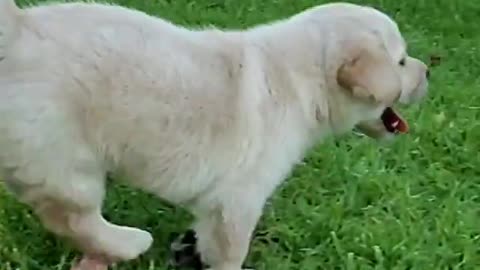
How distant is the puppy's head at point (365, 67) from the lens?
15.3ft

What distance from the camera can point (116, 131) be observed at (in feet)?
13.8

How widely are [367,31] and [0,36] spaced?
58.1 inches

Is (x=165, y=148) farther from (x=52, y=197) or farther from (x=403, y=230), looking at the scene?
(x=403, y=230)

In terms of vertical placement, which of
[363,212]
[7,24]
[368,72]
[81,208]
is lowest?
[363,212]

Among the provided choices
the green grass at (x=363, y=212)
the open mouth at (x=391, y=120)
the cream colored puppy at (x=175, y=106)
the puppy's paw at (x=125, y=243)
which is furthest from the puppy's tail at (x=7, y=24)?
the open mouth at (x=391, y=120)

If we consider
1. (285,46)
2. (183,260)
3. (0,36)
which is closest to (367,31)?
(285,46)

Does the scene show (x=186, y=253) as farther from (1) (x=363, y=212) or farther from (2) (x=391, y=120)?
(2) (x=391, y=120)

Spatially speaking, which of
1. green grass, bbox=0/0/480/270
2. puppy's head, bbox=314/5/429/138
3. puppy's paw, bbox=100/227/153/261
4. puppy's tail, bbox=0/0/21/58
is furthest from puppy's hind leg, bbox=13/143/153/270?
puppy's head, bbox=314/5/429/138

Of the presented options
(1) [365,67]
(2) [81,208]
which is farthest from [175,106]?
(1) [365,67]

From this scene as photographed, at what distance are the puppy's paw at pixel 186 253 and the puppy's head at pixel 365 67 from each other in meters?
0.74

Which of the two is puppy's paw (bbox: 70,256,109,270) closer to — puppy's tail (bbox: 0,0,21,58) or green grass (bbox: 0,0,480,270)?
green grass (bbox: 0,0,480,270)

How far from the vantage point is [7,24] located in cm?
404

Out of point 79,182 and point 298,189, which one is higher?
point 79,182

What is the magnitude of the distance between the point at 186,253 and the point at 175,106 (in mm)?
749
